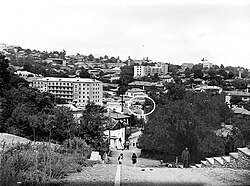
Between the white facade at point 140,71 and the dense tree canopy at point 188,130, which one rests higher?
the white facade at point 140,71

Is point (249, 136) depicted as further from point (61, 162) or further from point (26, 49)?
point (26, 49)

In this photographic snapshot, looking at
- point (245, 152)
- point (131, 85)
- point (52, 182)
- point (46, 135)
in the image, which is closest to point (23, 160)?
point (52, 182)

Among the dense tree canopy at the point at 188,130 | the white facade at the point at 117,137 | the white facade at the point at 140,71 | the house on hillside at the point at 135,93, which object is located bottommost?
the white facade at the point at 117,137

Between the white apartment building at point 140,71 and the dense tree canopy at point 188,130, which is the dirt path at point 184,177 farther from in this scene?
the white apartment building at point 140,71

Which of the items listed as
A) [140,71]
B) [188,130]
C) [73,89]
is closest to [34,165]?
[188,130]

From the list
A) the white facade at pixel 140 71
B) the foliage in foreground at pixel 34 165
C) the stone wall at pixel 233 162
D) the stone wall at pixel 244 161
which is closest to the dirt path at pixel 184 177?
the stone wall at pixel 244 161
